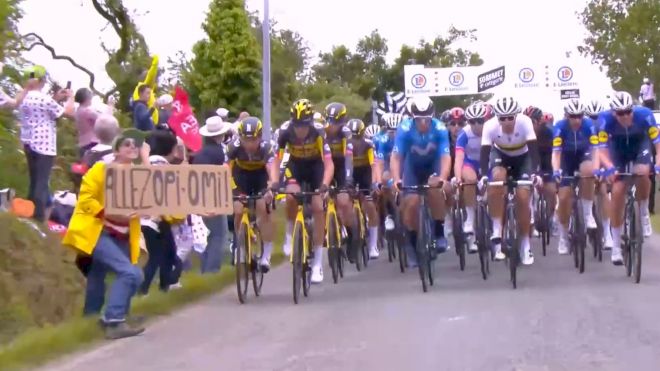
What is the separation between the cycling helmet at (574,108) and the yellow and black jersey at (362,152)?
289cm

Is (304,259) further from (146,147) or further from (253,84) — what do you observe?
(253,84)

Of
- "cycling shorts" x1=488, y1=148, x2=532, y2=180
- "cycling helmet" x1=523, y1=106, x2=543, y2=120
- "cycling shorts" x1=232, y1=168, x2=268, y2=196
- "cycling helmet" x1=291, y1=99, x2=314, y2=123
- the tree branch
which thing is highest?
the tree branch

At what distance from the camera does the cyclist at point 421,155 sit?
1359 centimetres

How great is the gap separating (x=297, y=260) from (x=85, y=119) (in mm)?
3143

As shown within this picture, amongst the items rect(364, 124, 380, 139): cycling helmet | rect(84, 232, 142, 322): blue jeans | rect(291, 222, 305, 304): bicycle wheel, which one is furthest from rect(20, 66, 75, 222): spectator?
rect(364, 124, 380, 139): cycling helmet

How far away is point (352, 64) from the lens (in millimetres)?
79125

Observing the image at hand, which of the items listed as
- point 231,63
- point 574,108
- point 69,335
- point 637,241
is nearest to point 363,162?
point 574,108

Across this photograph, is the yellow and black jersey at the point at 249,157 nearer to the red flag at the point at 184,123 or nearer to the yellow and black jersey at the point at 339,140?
the yellow and black jersey at the point at 339,140

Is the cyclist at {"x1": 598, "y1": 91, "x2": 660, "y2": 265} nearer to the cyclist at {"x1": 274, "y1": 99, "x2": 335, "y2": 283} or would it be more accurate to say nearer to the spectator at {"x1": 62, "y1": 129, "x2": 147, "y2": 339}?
the cyclist at {"x1": 274, "y1": 99, "x2": 335, "y2": 283}

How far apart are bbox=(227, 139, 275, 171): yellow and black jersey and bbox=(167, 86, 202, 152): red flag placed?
6.83 ft

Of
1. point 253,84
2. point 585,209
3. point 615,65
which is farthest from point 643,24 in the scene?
point 585,209

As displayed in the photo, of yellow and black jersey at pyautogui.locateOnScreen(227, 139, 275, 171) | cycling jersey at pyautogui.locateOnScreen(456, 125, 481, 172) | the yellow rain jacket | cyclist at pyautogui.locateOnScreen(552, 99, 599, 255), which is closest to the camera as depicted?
the yellow rain jacket

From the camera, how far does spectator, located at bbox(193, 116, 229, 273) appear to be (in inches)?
573

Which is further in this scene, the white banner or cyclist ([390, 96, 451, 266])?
the white banner
